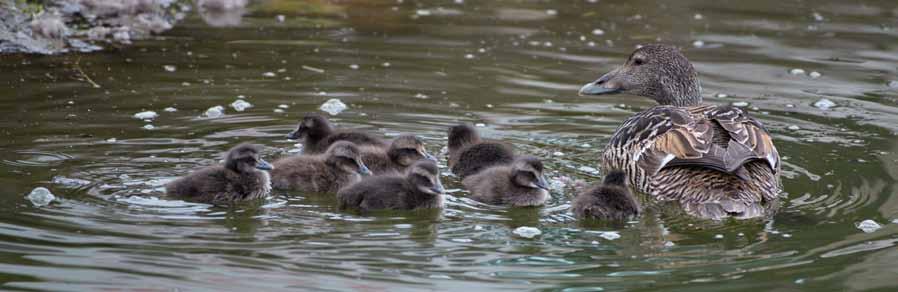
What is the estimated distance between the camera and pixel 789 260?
287 inches

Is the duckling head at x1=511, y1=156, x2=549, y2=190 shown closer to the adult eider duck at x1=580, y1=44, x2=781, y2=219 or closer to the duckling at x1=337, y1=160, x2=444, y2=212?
the duckling at x1=337, y1=160, x2=444, y2=212

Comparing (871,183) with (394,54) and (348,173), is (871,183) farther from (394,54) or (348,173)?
(394,54)

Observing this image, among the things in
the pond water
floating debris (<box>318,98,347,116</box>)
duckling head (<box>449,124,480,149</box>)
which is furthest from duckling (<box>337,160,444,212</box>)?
floating debris (<box>318,98,347,116</box>)

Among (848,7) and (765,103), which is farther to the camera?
(848,7)

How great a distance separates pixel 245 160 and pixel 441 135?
262cm

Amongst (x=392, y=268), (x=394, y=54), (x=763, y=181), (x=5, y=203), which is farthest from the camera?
(x=394, y=54)

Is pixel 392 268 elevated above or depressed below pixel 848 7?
below

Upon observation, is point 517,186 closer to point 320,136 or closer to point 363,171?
point 363,171

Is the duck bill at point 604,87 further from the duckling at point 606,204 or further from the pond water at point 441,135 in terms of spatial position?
the duckling at point 606,204

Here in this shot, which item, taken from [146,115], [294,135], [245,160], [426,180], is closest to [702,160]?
[426,180]

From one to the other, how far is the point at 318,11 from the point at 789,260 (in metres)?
11.5

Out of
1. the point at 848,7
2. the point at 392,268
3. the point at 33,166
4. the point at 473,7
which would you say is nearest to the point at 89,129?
the point at 33,166

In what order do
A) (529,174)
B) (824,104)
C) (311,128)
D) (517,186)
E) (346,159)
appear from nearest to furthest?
1. (529,174)
2. (517,186)
3. (346,159)
4. (311,128)
5. (824,104)

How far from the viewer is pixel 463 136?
32.5 ft
